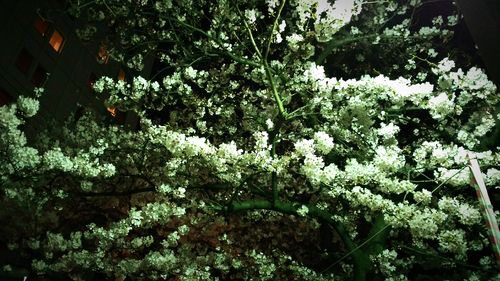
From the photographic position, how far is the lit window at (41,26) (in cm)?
1930

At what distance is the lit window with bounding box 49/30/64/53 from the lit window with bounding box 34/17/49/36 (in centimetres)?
53

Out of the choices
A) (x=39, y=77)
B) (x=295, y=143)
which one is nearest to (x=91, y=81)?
(x=39, y=77)

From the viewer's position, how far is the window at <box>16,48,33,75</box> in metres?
18.1

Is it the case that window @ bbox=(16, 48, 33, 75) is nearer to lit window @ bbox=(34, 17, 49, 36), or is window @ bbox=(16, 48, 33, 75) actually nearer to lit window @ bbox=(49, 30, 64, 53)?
lit window @ bbox=(34, 17, 49, 36)

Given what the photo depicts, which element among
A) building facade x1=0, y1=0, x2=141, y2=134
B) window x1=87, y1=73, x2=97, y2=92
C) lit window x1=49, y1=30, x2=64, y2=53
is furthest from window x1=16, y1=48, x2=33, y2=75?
window x1=87, y1=73, x2=97, y2=92

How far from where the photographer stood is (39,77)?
19.5 meters

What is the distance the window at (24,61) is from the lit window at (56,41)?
2.01 meters

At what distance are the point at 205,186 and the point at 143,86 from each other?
10.6ft

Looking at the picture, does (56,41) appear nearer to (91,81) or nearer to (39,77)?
(39,77)

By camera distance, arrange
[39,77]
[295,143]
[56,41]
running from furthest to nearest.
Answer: [56,41], [39,77], [295,143]

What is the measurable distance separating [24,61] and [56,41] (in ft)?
9.80

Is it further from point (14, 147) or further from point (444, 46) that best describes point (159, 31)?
point (444, 46)

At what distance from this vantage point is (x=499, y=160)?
26.4 feet

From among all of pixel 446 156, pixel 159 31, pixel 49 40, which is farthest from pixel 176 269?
pixel 49 40
